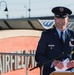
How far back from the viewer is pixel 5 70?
15.2 metres

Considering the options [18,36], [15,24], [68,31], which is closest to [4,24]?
[15,24]

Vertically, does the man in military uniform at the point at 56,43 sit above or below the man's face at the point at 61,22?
below

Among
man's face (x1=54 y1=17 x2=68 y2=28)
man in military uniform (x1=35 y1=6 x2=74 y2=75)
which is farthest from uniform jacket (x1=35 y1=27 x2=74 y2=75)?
man's face (x1=54 y1=17 x2=68 y2=28)

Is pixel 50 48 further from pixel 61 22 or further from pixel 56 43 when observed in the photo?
pixel 61 22

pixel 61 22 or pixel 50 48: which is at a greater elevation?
pixel 61 22

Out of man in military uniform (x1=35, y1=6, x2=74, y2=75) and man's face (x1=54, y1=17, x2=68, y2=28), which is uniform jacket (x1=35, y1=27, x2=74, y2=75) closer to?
man in military uniform (x1=35, y1=6, x2=74, y2=75)

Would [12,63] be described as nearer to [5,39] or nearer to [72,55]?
[5,39]

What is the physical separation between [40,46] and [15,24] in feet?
65.4

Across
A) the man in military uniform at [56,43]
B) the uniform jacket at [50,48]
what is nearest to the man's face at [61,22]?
the man in military uniform at [56,43]

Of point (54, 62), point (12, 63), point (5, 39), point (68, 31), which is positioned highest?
point (68, 31)

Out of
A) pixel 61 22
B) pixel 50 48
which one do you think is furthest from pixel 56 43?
pixel 61 22

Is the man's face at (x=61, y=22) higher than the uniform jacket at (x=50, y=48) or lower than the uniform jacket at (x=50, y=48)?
higher

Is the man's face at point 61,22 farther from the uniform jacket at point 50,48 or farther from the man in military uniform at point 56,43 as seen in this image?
the uniform jacket at point 50,48

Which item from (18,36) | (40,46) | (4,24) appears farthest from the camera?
(4,24)
